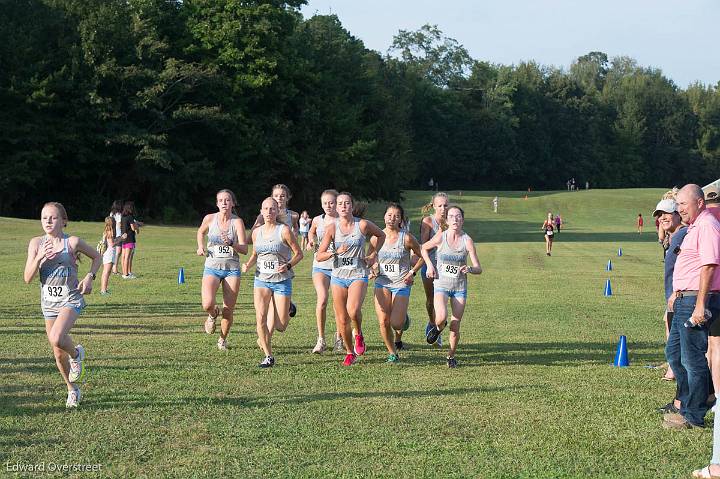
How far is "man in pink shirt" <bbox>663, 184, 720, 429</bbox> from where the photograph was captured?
7.40 metres

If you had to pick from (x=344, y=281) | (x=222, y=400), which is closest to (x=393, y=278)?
(x=344, y=281)

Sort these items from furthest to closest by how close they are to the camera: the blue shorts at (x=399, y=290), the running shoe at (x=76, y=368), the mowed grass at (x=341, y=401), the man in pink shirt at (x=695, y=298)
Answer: the blue shorts at (x=399, y=290) → the running shoe at (x=76, y=368) → the man in pink shirt at (x=695, y=298) → the mowed grass at (x=341, y=401)

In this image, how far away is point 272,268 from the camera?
10914 millimetres

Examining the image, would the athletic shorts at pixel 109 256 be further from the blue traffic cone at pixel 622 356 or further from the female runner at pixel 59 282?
the blue traffic cone at pixel 622 356

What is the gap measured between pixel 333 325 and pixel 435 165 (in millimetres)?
93451

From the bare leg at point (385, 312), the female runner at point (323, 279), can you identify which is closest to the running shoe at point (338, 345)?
the female runner at point (323, 279)

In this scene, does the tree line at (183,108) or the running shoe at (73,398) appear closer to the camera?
the running shoe at (73,398)

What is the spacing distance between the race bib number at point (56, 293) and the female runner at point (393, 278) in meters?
4.14

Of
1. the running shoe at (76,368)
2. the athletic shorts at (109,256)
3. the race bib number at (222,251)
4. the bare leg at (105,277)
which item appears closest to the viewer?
the running shoe at (76,368)

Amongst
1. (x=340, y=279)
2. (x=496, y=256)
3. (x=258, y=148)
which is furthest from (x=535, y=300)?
(x=258, y=148)

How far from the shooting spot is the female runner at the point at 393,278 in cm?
1123

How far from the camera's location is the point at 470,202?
8694 cm

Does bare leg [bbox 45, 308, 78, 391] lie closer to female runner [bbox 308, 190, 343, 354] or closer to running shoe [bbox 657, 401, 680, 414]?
female runner [bbox 308, 190, 343, 354]

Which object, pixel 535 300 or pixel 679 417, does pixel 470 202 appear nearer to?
pixel 535 300
